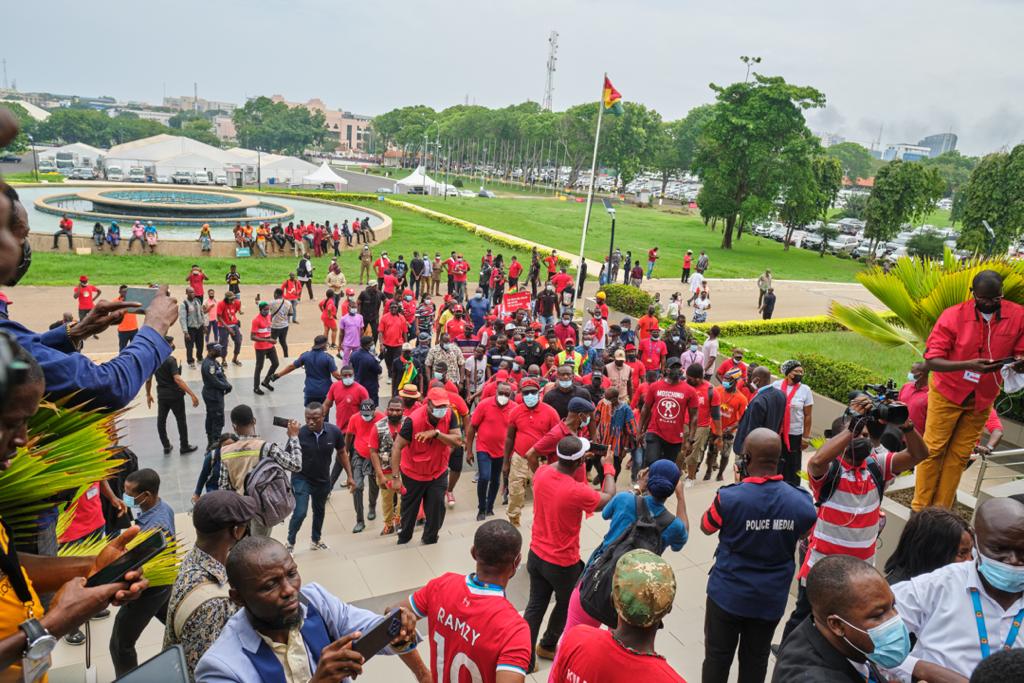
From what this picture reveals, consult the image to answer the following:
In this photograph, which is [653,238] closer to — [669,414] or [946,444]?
[669,414]

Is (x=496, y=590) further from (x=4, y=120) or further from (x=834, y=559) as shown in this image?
(x=4, y=120)

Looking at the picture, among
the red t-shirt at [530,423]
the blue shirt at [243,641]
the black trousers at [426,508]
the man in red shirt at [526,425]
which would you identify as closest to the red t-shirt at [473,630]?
the blue shirt at [243,641]

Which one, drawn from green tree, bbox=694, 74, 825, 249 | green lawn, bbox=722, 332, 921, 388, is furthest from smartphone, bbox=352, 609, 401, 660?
green tree, bbox=694, 74, 825, 249

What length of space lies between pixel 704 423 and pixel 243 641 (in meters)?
7.16

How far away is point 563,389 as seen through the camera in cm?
837

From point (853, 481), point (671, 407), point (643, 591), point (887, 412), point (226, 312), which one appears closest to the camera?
point (643, 591)

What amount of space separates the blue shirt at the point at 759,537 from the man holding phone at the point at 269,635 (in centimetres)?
241

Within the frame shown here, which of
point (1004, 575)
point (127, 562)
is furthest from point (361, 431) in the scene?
point (1004, 575)

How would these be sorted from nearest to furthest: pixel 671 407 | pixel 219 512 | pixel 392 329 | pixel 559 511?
1. pixel 219 512
2. pixel 559 511
3. pixel 671 407
4. pixel 392 329

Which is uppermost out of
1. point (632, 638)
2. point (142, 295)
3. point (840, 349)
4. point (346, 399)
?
point (142, 295)

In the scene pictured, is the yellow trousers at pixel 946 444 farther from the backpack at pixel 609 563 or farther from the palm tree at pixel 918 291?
the backpack at pixel 609 563

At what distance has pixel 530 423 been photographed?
24.6 ft

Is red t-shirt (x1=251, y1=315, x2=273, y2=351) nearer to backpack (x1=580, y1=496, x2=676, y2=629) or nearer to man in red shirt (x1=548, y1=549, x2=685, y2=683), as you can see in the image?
backpack (x1=580, y1=496, x2=676, y2=629)

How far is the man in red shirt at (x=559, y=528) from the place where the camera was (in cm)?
489
